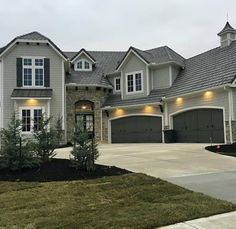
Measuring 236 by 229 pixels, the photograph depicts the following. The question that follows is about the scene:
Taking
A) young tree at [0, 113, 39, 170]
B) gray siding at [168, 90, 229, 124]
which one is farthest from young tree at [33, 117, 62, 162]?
gray siding at [168, 90, 229, 124]

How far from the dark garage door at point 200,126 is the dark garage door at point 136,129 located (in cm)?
172

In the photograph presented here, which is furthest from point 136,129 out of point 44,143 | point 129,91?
point 44,143

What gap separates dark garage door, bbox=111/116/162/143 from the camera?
82.9ft

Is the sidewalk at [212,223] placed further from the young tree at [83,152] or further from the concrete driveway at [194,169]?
the young tree at [83,152]

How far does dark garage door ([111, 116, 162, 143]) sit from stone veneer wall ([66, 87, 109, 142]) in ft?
4.23

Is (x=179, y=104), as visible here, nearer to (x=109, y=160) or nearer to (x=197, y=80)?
(x=197, y=80)

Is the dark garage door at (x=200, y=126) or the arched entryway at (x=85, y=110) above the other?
the arched entryway at (x=85, y=110)

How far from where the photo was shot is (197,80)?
22.6m

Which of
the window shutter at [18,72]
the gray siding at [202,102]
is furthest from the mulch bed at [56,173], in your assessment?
the window shutter at [18,72]

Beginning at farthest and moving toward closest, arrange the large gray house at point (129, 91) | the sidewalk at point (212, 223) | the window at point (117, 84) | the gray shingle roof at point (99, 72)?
1. the window at point (117, 84)
2. the gray shingle roof at point (99, 72)
3. the large gray house at point (129, 91)
4. the sidewalk at point (212, 223)

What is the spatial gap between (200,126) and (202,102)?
62.5 inches

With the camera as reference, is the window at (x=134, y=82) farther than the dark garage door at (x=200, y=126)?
Yes

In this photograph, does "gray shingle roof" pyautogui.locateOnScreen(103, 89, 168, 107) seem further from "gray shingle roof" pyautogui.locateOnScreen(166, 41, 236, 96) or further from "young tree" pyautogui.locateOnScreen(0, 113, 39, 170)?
"young tree" pyautogui.locateOnScreen(0, 113, 39, 170)

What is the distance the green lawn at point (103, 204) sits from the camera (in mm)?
5535
